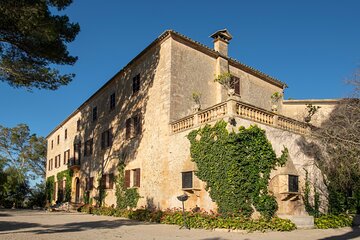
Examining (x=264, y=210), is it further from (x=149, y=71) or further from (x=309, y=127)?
(x=149, y=71)

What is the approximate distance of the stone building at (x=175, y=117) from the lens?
48.6 ft

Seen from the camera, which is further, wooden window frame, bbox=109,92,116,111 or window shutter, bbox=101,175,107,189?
wooden window frame, bbox=109,92,116,111

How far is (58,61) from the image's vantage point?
14.9m

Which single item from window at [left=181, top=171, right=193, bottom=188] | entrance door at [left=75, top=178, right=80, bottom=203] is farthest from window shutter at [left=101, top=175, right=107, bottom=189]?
window at [left=181, top=171, right=193, bottom=188]

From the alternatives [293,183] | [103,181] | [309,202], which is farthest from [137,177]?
[309,202]

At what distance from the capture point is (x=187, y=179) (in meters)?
15.3

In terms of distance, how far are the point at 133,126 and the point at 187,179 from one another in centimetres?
699

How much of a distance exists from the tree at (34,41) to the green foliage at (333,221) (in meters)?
13.0

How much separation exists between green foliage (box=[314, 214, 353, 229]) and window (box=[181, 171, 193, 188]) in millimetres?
5705

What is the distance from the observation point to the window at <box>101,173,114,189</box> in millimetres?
22688

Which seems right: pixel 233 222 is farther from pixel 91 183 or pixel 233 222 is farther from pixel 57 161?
pixel 57 161

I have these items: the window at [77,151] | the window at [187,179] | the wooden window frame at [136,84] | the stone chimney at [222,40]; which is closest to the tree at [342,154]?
the window at [187,179]

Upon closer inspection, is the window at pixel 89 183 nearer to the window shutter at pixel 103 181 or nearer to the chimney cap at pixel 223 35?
the window shutter at pixel 103 181

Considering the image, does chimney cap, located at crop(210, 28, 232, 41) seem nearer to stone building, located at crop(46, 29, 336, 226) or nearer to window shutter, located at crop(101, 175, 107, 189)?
stone building, located at crop(46, 29, 336, 226)
